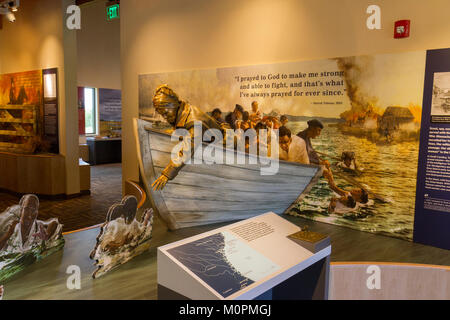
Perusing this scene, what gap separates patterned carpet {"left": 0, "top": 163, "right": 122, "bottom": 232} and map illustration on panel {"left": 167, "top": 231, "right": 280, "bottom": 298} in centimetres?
369

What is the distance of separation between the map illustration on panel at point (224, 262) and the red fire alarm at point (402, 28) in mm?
1970

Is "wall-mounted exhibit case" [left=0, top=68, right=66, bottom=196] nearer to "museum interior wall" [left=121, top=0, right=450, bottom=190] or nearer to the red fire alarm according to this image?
"museum interior wall" [left=121, top=0, right=450, bottom=190]

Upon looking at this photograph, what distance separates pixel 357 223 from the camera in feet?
10.3

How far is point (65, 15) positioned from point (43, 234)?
5.30 m

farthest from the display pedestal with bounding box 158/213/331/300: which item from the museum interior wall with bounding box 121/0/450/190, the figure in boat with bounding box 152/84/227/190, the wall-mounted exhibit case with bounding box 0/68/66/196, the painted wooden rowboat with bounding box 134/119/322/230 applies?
the wall-mounted exhibit case with bounding box 0/68/66/196

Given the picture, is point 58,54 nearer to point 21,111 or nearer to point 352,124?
point 21,111

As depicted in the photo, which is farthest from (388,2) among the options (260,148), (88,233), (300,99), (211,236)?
(88,233)

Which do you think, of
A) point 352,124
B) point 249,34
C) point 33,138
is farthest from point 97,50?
point 352,124

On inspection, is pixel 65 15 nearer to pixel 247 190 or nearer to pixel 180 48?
pixel 180 48

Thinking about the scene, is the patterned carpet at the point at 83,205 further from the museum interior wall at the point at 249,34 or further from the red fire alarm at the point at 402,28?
the red fire alarm at the point at 402,28

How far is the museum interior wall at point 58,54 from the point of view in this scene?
6.62 metres

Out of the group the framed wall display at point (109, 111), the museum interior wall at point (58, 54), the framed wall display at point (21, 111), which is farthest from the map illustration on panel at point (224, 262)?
the framed wall display at point (109, 111)

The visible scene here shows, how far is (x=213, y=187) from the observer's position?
3105 mm

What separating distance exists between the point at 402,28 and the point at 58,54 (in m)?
5.90
